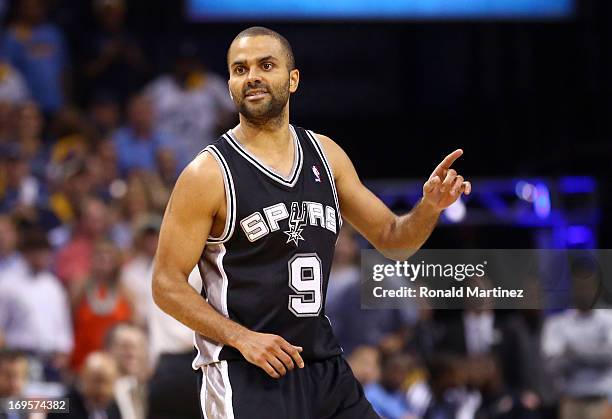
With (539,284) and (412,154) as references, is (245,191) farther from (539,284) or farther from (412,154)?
(412,154)

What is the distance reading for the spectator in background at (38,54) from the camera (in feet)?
35.6

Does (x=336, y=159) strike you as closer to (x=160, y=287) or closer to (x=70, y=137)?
(x=160, y=287)

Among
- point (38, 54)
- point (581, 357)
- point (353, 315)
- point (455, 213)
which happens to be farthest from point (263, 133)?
Result: point (38, 54)

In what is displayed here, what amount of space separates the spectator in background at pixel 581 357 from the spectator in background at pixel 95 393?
2485mm

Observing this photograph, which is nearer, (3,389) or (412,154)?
(3,389)

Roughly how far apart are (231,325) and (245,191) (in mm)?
514

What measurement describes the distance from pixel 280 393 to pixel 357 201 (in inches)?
36.6

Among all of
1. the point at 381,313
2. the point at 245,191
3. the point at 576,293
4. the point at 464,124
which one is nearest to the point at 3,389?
the point at 381,313

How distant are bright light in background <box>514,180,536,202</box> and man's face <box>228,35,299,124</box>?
4.35m

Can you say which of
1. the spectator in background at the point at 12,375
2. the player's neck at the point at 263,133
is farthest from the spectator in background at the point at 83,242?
the player's neck at the point at 263,133

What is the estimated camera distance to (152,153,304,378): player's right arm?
Answer: 444cm

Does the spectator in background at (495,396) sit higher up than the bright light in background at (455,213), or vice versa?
the bright light in background at (455,213)

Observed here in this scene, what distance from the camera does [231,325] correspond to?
14.5 ft

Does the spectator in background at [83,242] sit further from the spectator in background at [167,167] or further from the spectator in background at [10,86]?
the spectator in background at [10,86]
